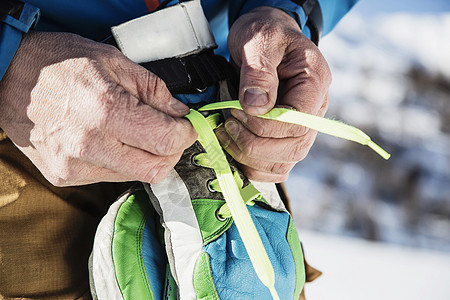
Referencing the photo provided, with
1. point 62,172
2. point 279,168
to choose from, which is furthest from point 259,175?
point 62,172

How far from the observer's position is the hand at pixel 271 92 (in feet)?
1.65

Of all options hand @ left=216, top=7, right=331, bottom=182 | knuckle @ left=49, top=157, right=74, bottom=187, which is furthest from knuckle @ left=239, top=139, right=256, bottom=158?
knuckle @ left=49, top=157, right=74, bottom=187

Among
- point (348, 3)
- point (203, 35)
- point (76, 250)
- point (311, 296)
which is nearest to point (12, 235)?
point (76, 250)

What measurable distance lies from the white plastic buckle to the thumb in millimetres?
71

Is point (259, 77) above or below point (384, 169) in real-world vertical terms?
above

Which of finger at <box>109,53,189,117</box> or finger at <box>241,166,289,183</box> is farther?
finger at <box>241,166,289,183</box>

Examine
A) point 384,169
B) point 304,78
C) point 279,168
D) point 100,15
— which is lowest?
point 384,169

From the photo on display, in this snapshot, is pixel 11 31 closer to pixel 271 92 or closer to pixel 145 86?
pixel 145 86

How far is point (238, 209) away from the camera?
441 mm

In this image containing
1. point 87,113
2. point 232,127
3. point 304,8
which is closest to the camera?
point 87,113

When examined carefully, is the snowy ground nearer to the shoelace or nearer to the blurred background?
the blurred background

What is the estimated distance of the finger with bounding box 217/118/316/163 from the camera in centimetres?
53

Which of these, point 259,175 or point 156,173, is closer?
point 156,173

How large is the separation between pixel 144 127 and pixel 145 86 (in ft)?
0.17
